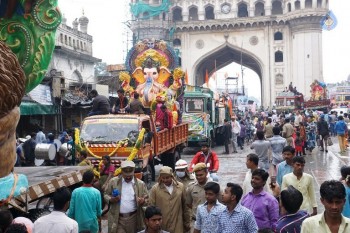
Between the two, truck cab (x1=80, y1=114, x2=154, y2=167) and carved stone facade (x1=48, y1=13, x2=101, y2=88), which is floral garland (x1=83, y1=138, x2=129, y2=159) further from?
carved stone facade (x1=48, y1=13, x2=101, y2=88)

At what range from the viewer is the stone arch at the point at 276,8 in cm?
4856

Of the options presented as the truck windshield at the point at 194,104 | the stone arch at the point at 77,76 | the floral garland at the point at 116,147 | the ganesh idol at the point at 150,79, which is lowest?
the floral garland at the point at 116,147

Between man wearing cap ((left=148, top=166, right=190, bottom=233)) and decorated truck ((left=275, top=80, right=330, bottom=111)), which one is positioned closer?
man wearing cap ((left=148, top=166, right=190, bottom=233))

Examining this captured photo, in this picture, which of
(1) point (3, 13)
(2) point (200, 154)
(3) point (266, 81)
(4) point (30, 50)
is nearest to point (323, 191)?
(4) point (30, 50)

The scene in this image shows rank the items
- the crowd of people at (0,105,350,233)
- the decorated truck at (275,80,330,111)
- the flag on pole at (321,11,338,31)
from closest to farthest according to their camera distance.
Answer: the crowd of people at (0,105,350,233)
the decorated truck at (275,80,330,111)
the flag on pole at (321,11,338,31)

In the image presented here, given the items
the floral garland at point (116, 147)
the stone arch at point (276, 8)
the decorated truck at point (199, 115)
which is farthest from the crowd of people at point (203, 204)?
the stone arch at point (276, 8)

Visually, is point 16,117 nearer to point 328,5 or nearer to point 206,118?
point 206,118

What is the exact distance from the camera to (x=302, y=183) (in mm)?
5867

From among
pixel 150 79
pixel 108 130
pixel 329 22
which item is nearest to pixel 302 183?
pixel 108 130

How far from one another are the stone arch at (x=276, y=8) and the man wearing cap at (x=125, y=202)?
45.8 meters

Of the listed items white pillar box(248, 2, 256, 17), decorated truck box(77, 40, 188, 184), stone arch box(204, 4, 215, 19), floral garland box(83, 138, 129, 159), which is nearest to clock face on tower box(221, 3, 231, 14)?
stone arch box(204, 4, 215, 19)

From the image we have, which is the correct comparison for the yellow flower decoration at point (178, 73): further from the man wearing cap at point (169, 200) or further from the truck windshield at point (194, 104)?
the man wearing cap at point (169, 200)

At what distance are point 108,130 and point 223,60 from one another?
4162cm

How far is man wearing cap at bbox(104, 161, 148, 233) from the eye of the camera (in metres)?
5.58
